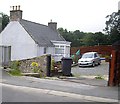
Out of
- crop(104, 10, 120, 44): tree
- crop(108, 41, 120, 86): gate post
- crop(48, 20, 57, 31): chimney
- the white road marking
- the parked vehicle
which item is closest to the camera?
the white road marking

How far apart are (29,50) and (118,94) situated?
2102 cm

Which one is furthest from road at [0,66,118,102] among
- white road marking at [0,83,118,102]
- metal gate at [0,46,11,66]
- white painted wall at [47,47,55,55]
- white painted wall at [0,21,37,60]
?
white painted wall at [47,47,55,55]

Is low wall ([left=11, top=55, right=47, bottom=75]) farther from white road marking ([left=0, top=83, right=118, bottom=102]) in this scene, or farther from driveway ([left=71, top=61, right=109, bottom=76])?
white road marking ([left=0, top=83, right=118, bottom=102])

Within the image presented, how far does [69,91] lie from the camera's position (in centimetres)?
1283

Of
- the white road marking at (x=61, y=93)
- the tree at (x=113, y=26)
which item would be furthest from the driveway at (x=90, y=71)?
the tree at (x=113, y=26)

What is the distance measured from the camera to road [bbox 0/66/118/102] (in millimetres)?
11014

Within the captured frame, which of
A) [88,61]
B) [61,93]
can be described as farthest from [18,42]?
[61,93]

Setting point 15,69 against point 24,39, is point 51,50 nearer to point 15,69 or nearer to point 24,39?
point 24,39

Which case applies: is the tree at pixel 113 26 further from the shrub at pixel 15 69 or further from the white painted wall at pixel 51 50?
the shrub at pixel 15 69

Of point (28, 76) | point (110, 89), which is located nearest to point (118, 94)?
point (110, 89)

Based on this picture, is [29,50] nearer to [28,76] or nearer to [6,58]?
[6,58]

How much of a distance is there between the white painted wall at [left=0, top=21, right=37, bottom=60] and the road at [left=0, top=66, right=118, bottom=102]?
54.9 ft

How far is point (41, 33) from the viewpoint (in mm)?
35906

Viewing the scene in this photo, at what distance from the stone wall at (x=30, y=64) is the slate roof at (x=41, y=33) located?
1094 cm
